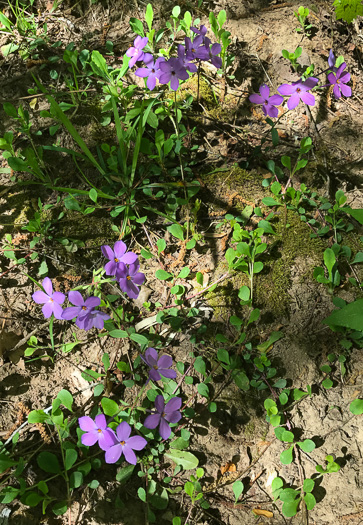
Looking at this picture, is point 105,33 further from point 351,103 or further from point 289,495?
point 289,495

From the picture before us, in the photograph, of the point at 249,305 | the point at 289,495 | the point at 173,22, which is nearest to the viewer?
the point at 289,495

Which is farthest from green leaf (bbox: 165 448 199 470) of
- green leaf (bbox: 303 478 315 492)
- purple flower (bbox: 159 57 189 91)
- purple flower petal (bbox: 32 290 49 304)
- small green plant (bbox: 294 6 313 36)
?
small green plant (bbox: 294 6 313 36)

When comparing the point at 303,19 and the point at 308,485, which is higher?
the point at 303,19

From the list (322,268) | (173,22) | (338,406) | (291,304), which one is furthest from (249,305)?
(173,22)

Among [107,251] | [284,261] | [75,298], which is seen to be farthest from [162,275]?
[284,261]

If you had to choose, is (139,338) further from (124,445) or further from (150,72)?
(150,72)

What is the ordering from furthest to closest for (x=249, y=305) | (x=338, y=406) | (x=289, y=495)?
(x=249, y=305) < (x=338, y=406) < (x=289, y=495)
